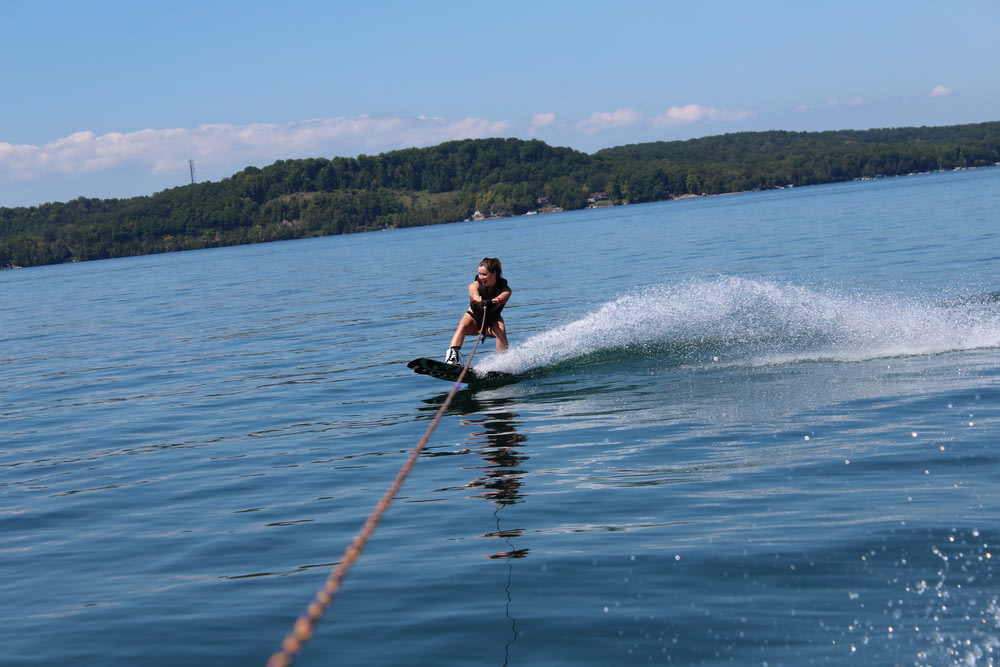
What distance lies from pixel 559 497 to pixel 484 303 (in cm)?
590

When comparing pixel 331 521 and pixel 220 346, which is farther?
pixel 220 346

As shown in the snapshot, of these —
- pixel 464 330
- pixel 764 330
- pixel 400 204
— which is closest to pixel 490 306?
pixel 464 330

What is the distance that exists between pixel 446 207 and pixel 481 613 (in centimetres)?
18947

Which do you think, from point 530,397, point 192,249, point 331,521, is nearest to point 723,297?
point 530,397

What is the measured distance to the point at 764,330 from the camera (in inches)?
548

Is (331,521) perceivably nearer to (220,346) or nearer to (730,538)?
(730,538)

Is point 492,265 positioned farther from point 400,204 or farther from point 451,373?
point 400,204

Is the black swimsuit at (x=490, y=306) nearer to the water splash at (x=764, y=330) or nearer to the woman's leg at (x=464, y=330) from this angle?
the woman's leg at (x=464, y=330)

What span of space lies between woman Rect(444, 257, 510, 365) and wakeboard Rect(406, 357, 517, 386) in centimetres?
17

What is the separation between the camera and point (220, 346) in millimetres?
20328

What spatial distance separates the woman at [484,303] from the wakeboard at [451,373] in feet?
0.56

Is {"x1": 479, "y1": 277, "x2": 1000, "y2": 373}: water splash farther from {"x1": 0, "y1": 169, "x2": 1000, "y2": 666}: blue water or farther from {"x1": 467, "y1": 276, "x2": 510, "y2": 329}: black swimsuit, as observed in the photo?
{"x1": 467, "y1": 276, "x2": 510, "y2": 329}: black swimsuit

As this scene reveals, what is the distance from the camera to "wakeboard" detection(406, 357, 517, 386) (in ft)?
40.0

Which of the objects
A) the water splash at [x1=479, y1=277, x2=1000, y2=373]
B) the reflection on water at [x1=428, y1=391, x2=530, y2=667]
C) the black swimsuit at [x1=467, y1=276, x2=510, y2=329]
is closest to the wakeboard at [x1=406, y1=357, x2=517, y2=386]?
the water splash at [x1=479, y1=277, x2=1000, y2=373]
